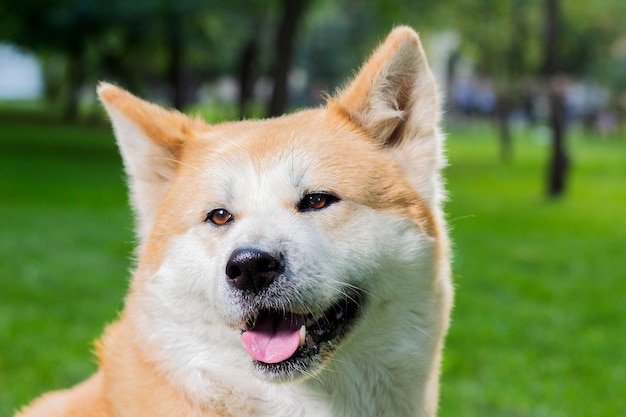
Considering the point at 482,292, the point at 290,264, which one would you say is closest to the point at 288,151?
the point at 290,264

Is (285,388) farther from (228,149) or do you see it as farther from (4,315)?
(4,315)

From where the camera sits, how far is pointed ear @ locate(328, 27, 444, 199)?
3.52 meters

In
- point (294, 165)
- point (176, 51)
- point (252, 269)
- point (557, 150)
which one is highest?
point (176, 51)

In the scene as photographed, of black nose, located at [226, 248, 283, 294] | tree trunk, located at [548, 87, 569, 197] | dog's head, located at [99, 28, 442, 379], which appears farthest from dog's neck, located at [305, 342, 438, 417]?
tree trunk, located at [548, 87, 569, 197]

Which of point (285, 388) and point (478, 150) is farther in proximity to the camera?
point (478, 150)

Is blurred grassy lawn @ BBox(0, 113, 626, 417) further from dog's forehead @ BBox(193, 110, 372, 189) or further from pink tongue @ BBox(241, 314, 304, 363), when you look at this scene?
pink tongue @ BBox(241, 314, 304, 363)

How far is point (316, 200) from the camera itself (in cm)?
330

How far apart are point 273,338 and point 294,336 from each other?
8 cm

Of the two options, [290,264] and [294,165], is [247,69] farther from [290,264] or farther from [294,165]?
[290,264]

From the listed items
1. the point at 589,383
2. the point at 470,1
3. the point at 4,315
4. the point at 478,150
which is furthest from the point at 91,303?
the point at 478,150

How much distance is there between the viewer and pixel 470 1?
26.8 metres

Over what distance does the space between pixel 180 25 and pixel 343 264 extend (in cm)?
2336

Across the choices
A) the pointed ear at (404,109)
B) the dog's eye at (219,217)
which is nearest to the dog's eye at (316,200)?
the dog's eye at (219,217)

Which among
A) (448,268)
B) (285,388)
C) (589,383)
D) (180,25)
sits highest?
(180,25)
